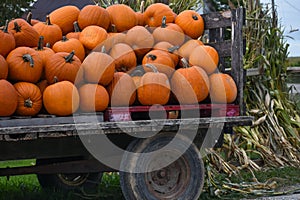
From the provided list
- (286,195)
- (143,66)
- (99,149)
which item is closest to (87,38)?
(143,66)

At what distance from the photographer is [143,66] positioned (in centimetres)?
564

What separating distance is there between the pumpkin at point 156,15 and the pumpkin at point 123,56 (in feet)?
2.11

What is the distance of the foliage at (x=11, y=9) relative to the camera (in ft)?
27.4

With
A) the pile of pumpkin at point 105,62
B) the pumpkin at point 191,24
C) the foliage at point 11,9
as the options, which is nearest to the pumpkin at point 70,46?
the pile of pumpkin at point 105,62

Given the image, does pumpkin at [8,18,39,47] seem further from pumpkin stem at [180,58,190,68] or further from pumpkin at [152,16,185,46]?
pumpkin stem at [180,58,190,68]

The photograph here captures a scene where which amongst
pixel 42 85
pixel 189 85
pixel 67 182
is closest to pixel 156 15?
pixel 189 85

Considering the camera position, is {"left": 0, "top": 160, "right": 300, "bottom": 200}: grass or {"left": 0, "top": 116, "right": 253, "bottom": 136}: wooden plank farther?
{"left": 0, "top": 160, "right": 300, "bottom": 200}: grass

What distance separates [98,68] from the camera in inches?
204

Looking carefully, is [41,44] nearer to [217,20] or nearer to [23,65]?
[23,65]

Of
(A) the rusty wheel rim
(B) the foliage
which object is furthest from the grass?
(B) the foliage

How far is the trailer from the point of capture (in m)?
4.84

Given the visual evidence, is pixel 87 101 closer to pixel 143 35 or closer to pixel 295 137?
pixel 143 35

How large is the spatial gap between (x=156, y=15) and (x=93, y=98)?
5.01ft

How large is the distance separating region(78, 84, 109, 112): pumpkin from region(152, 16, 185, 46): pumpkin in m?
1.10
